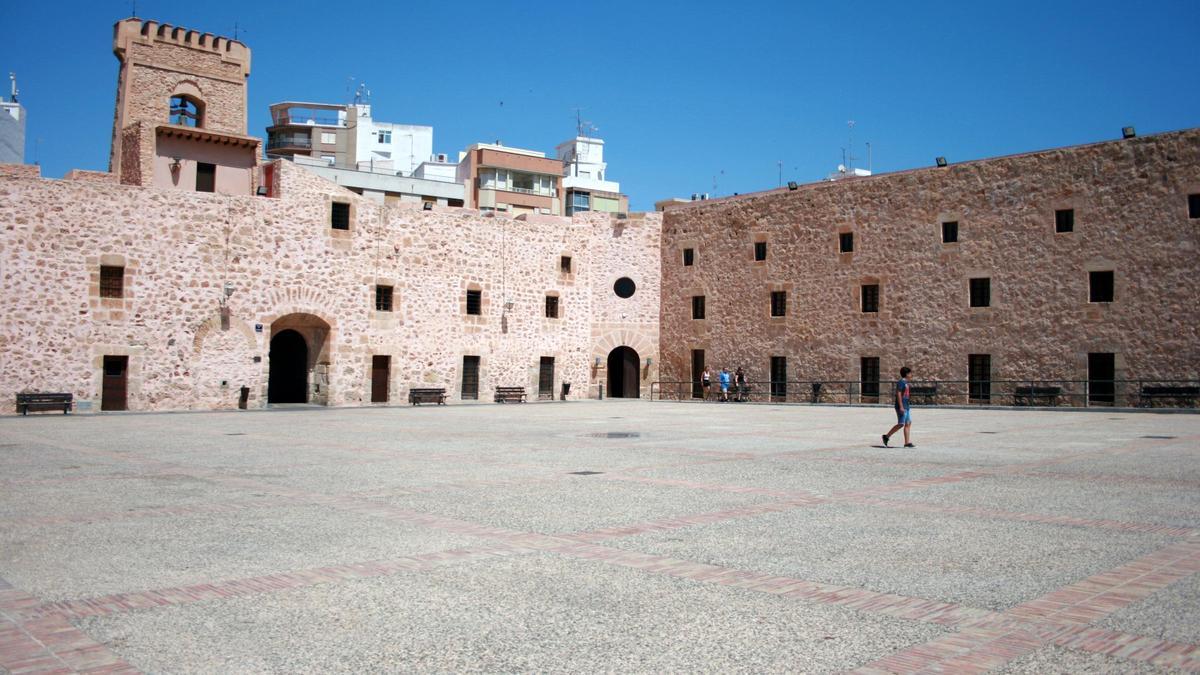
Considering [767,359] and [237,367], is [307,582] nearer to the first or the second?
[237,367]

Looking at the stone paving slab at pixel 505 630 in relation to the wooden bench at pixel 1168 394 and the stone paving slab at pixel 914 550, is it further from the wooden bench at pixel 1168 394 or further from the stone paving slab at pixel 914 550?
the wooden bench at pixel 1168 394

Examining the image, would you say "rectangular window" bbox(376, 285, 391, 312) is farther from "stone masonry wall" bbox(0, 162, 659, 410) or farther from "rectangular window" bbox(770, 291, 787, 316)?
"rectangular window" bbox(770, 291, 787, 316)

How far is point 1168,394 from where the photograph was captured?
80.7ft

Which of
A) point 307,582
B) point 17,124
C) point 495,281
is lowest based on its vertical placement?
point 307,582

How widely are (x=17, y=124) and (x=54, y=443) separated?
41479mm

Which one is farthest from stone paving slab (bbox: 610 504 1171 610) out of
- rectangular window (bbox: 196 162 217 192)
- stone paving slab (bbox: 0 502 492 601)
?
rectangular window (bbox: 196 162 217 192)

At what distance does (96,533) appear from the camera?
22.5ft

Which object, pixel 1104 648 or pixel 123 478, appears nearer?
pixel 1104 648

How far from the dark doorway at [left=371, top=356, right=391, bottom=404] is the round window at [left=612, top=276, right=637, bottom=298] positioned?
30.2 feet

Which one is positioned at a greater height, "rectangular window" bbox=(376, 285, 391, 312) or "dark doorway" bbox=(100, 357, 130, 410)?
"rectangular window" bbox=(376, 285, 391, 312)

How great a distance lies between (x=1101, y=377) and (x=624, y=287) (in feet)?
52.5

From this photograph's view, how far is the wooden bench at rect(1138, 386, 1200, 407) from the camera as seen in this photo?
24.2 m

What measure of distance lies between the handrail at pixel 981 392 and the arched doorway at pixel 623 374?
104cm

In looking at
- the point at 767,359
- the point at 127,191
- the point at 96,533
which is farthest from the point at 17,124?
the point at 96,533
